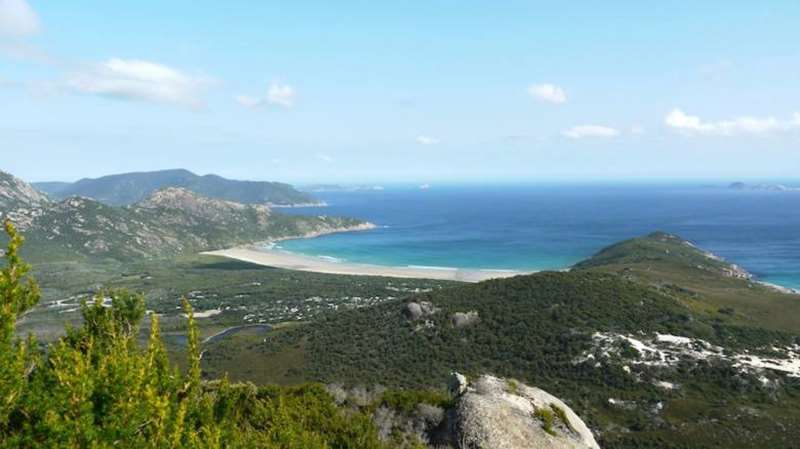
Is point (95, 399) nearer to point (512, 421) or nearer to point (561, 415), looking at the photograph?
point (512, 421)

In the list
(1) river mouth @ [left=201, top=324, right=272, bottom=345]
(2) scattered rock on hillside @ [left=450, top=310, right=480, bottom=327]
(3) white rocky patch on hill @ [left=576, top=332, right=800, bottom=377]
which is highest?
(2) scattered rock on hillside @ [left=450, top=310, right=480, bottom=327]

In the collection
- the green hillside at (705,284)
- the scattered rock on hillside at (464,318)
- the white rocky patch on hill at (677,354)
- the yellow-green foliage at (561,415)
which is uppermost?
the yellow-green foliage at (561,415)

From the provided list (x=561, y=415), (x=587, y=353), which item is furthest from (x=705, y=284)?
(x=561, y=415)

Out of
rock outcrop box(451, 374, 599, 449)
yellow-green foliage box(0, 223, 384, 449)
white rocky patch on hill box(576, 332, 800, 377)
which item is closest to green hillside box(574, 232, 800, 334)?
white rocky patch on hill box(576, 332, 800, 377)

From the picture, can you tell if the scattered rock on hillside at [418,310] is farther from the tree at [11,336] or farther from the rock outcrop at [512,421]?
the tree at [11,336]

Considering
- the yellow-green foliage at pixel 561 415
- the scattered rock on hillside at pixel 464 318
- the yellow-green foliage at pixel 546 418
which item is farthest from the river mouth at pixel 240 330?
the yellow-green foliage at pixel 546 418

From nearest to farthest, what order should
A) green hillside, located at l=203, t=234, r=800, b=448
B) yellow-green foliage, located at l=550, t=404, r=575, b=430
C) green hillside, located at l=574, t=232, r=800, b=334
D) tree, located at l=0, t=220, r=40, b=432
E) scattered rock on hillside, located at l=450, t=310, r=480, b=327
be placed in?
tree, located at l=0, t=220, r=40, b=432, yellow-green foliage, located at l=550, t=404, r=575, b=430, green hillside, located at l=203, t=234, r=800, b=448, scattered rock on hillside, located at l=450, t=310, r=480, b=327, green hillside, located at l=574, t=232, r=800, b=334

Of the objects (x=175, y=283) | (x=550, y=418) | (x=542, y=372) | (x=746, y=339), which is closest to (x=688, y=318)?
(x=746, y=339)

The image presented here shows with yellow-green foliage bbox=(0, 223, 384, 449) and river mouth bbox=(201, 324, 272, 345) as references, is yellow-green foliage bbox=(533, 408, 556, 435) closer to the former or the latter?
yellow-green foliage bbox=(0, 223, 384, 449)
